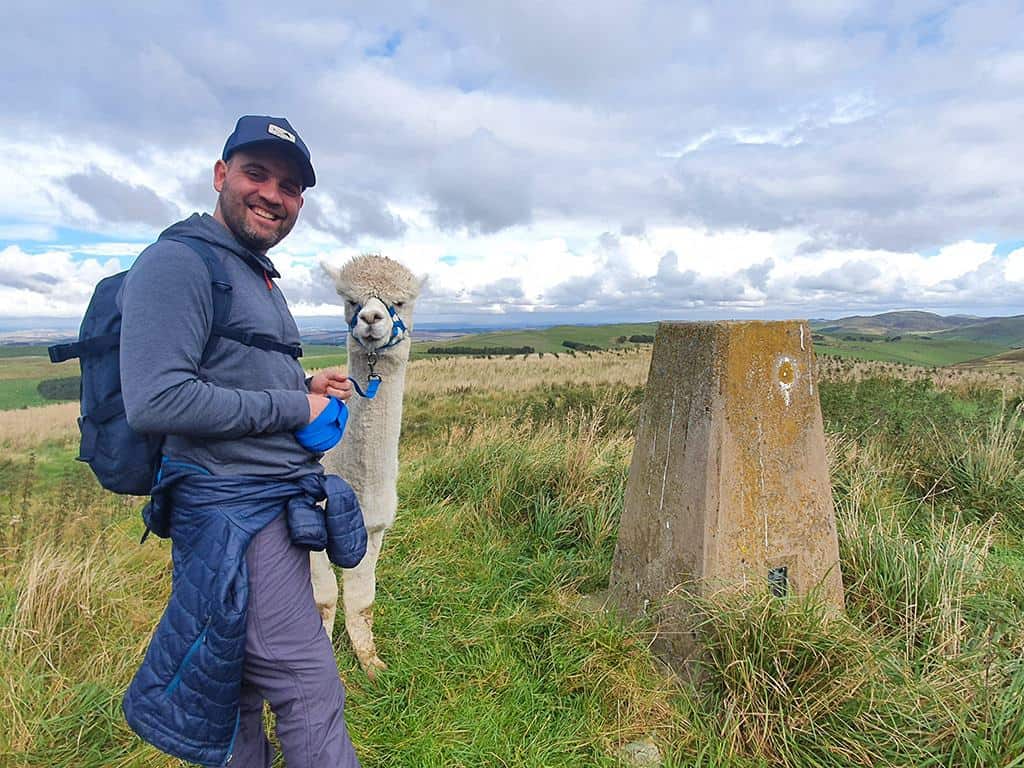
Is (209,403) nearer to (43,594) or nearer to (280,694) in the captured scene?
(280,694)

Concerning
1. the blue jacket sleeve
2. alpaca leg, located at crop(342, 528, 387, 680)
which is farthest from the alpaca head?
alpaca leg, located at crop(342, 528, 387, 680)

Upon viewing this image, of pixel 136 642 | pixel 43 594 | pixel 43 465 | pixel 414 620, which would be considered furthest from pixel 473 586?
pixel 43 465

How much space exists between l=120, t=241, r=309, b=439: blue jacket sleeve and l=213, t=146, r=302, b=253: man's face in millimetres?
261

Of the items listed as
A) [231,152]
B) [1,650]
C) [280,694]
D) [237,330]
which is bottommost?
[1,650]

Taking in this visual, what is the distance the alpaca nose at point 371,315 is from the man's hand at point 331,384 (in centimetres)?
57

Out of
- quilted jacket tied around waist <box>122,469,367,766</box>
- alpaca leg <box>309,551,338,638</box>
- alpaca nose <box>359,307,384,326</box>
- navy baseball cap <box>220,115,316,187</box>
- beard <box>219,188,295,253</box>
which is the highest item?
navy baseball cap <box>220,115,316,187</box>

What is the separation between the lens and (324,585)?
3.17m

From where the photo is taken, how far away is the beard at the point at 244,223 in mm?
1894

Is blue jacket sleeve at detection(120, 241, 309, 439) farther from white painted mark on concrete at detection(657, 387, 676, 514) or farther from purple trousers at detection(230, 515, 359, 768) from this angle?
white painted mark on concrete at detection(657, 387, 676, 514)

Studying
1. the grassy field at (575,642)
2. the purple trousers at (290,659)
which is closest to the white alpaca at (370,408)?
the grassy field at (575,642)

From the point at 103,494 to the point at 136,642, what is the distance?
399cm

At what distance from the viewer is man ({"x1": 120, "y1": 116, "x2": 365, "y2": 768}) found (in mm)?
1607

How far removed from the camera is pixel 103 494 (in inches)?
254

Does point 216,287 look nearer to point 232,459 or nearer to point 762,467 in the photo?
point 232,459
